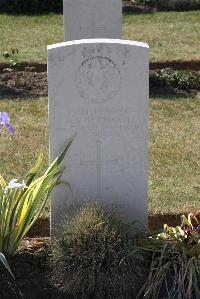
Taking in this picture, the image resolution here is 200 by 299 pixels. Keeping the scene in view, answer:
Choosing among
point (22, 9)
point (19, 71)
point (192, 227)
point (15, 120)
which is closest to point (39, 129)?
point (15, 120)

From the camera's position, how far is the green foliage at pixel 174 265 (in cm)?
484

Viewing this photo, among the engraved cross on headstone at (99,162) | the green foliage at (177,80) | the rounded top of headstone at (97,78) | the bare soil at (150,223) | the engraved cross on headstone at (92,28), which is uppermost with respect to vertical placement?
the rounded top of headstone at (97,78)

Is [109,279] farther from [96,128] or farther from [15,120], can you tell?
[15,120]

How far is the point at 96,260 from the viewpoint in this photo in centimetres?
475

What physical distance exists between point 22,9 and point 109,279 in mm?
14477

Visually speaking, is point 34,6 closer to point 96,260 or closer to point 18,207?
point 18,207

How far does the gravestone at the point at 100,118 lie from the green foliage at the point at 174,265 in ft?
1.07

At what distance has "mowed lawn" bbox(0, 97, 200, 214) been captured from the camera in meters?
6.82

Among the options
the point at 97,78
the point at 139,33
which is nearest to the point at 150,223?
the point at 97,78

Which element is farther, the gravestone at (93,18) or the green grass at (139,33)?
the green grass at (139,33)

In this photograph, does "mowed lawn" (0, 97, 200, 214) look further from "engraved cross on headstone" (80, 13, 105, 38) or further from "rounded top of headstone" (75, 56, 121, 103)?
"rounded top of headstone" (75, 56, 121, 103)

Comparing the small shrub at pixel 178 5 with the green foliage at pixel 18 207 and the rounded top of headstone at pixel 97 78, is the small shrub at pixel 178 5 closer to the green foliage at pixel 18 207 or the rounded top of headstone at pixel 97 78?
the rounded top of headstone at pixel 97 78

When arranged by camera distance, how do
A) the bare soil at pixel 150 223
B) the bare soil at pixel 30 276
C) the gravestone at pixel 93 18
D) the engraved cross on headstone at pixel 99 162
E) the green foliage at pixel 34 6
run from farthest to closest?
the green foliage at pixel 34 6 < the gravestone at pixel 93 18 < the bare soil at pixel 150 223 < the engraved cross on headstone at pixel 99 162 < the bare soil at pixel 30 276

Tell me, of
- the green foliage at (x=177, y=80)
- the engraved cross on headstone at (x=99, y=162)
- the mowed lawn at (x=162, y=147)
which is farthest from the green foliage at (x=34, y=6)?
the engraved cross on headstone at (x=99, y=162)
